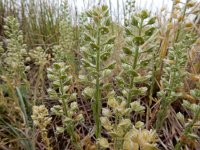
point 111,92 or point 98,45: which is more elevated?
point 98,45

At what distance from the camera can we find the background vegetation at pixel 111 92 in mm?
849

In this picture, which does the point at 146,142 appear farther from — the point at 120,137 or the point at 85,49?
the point at 85,49

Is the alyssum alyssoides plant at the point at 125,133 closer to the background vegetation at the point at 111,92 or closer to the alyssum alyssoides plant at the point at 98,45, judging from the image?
the background vegetation at the point at 111,92

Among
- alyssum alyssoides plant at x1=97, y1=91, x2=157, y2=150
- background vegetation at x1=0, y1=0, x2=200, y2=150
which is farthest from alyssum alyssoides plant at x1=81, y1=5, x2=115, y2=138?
alyssum alyssoides plant at x1=97, y1=91, x2=157, y2=150

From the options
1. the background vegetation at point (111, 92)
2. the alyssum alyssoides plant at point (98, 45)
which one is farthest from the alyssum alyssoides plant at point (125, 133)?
the alyssum alyssoides plant at point (98, 45)

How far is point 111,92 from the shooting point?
0.94 m

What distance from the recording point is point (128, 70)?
34.0 inches

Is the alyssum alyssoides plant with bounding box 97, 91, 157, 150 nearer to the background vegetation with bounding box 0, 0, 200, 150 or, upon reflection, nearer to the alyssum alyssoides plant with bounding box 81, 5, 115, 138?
the background vegetation with bounding box 0, 0, 200, 150

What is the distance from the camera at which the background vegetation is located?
85cm

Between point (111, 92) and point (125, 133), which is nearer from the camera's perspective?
point (125, 133)

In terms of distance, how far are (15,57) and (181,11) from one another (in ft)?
2.63

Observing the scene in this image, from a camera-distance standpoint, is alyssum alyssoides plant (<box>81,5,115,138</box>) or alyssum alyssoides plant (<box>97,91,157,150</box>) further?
alyssum alyssoides plant (<box>81,5,115,138</box>)

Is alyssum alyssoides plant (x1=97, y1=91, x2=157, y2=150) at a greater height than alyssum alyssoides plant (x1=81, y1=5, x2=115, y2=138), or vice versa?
alyssum alyssoides plant (x1=81, y1=5, x2=115, y2=138)

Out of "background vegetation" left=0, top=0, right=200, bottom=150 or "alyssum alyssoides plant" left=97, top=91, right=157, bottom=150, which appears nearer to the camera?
"alyssum alyssoides plant" left=97, top=91, right=157, bottom=150
